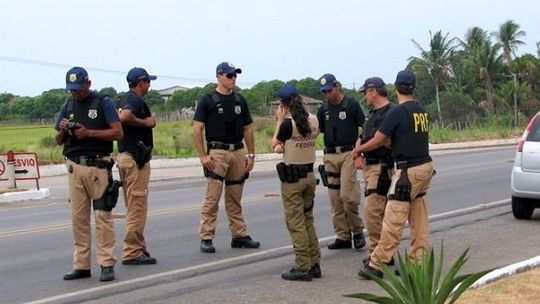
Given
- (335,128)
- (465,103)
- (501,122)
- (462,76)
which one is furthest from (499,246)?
(462,76)

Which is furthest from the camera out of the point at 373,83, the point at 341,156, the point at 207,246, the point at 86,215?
the point at 207,246

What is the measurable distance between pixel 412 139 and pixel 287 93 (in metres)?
1.18

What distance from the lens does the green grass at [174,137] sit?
31.6 m

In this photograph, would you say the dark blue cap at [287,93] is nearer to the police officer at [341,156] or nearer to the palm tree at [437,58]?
the police officer at [341,156]

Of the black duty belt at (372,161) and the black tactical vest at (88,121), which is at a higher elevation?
the black tactical vest at (88,121)

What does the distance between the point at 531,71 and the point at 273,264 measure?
74.1 metres

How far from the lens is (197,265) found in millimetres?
8344

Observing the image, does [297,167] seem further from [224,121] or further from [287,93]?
[224,121]

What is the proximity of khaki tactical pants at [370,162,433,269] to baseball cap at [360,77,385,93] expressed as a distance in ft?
3.14

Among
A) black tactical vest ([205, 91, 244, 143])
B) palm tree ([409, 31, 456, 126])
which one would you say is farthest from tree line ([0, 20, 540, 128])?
black tactical vest ([205, 91, 244, 143])

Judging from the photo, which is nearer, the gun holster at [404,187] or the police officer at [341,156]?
the gun holster at [404,187]

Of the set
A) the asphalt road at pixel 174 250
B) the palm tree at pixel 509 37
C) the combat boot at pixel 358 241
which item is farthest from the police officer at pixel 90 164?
the palm tree at pixel 509 37

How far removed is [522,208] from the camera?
451 inches

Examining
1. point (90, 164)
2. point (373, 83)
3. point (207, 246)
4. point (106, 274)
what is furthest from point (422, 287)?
point (207, 246)
